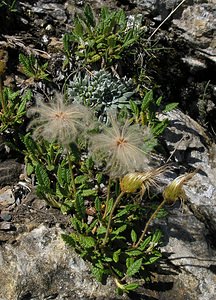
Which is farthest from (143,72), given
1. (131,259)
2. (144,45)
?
(131,259)

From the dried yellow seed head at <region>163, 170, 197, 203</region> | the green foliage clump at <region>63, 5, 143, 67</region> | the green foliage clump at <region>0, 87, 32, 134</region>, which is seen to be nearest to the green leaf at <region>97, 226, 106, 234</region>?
the dried yellow seed head at <region>163, 170, 197, 203</region>

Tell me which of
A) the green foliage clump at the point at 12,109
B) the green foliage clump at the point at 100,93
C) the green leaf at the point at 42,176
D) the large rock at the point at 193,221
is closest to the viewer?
the green leaf at the point at 42,176

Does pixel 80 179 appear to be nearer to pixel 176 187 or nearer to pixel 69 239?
pixel 69 239

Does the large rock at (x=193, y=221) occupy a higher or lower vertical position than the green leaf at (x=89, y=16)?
lower

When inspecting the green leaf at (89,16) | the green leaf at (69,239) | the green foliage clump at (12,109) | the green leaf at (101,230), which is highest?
the green leaf at (89,16)

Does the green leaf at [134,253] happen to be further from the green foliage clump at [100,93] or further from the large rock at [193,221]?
the green foliage clump at [100,93]

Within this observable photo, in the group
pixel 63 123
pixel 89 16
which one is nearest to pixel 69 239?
pixel 63 123

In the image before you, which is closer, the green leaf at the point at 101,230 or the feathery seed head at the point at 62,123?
the feathery seed head at the point at 62,123

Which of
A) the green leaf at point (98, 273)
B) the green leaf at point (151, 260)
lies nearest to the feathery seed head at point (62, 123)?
the green leaf at point (98, 273)

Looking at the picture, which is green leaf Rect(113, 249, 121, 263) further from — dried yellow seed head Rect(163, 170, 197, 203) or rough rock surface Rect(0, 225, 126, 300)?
dried yellow seed head Rect(163, 170, 197, 203)
